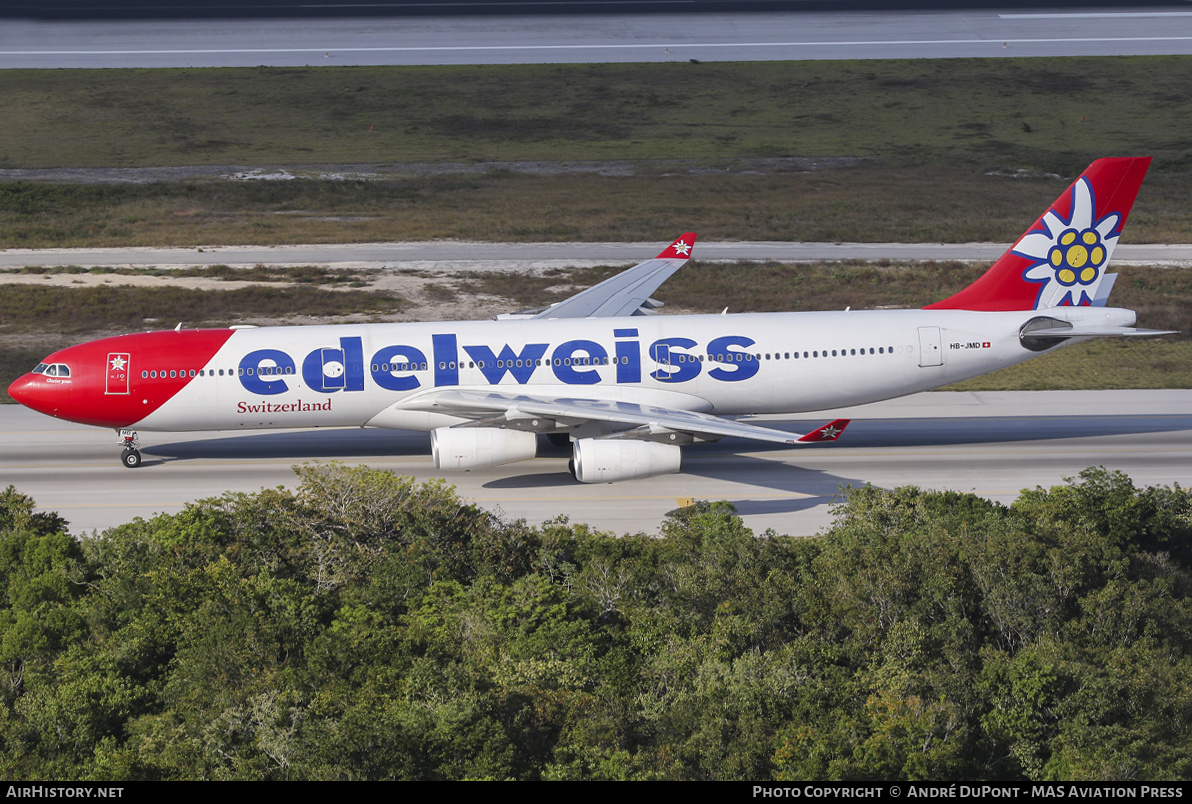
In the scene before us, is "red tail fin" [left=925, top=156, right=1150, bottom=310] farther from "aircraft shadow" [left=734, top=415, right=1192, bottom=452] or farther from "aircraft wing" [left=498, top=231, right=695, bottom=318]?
"aircraft wing" [left=498, top=231, right=695, bottom=318]

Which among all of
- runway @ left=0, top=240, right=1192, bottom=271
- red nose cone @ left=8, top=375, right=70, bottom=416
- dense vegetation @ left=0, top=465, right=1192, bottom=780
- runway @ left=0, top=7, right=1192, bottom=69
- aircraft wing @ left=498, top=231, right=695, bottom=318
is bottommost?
dense vegetation @ left=0, top=465, right=1192, bottom=780

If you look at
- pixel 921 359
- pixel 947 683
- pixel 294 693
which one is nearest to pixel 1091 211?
pixel 921 359

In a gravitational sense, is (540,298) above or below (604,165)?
below

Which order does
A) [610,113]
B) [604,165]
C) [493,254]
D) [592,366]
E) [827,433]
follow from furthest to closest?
[610,113], [604,165], [493,254], [592,366], [827,433]

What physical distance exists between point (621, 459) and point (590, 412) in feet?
5.53

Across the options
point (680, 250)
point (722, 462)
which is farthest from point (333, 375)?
point (680, 250)

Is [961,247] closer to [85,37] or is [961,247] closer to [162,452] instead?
[162,452]

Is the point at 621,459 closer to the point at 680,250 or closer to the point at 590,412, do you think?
the point at 590,412

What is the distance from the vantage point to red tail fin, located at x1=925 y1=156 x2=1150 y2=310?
130 ft

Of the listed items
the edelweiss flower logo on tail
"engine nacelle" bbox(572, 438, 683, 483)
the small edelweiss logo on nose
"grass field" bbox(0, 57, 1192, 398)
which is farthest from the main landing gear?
the small edelweiss logo on nose

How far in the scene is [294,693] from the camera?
1992 cm

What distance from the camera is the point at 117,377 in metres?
36.7

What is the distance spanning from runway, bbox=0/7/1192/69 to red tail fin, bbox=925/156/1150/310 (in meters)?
87.7

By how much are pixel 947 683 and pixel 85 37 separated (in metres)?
132
